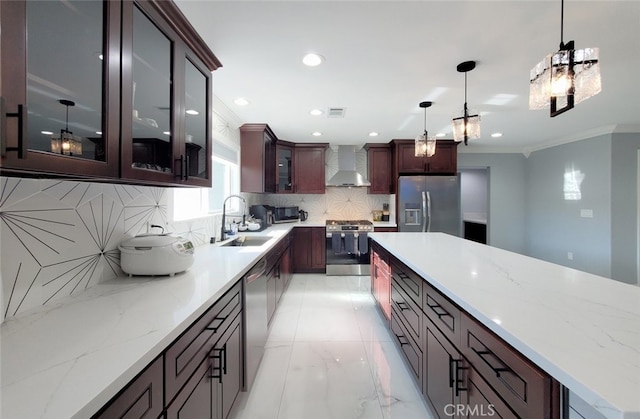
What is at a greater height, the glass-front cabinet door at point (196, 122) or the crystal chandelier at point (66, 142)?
the glass-front cabinet door at point (196, 122)

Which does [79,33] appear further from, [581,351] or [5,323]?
[581,351]

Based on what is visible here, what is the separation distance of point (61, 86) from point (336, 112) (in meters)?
2.67

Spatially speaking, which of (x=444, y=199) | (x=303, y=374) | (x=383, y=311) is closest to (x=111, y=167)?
(x=303, y=374)

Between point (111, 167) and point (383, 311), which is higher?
point (111, 167)

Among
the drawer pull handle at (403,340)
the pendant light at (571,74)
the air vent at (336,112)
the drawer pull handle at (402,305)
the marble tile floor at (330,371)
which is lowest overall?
the marble tile floor at (330,371)

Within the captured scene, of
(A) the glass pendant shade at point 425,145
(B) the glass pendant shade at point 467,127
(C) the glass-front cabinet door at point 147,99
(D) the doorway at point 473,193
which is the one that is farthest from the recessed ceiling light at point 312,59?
(D) the doorway at point 473,193

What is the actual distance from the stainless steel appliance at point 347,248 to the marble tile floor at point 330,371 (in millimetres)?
1352

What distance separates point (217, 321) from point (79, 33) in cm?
123

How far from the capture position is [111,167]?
936 millimetres

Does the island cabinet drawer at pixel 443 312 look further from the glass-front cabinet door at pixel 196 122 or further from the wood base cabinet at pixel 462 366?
the glass-front cabinet door at pixel 196 122

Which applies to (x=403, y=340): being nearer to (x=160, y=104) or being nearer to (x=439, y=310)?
(x=439, y=310)

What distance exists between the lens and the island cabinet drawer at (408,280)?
1658 mm

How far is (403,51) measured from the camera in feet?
6.05

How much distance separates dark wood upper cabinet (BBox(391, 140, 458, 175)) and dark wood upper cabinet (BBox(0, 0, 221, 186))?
3.78 meters
